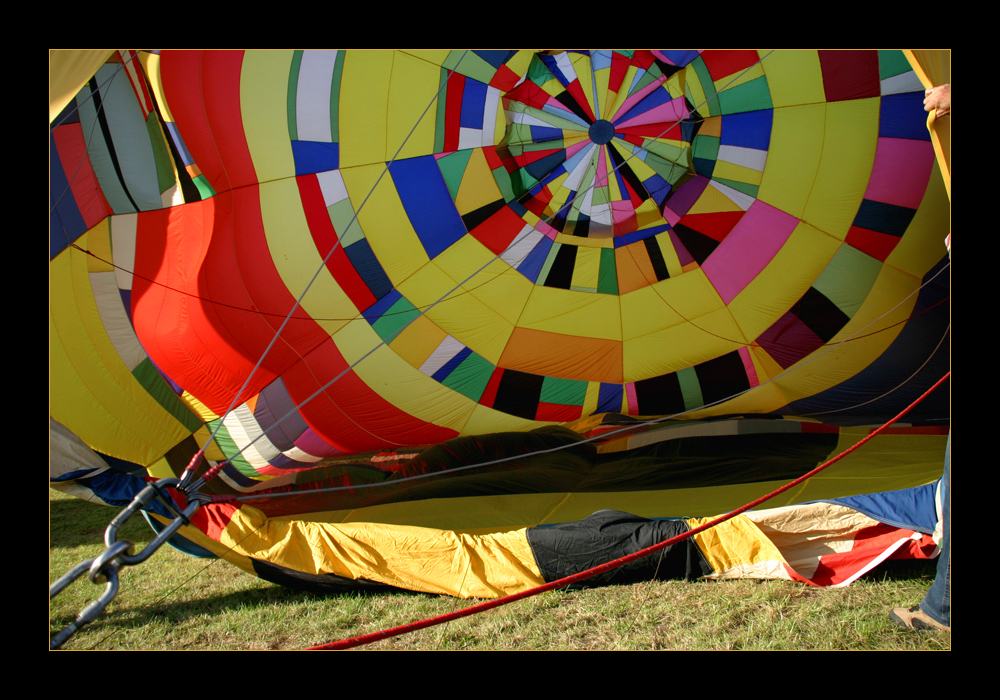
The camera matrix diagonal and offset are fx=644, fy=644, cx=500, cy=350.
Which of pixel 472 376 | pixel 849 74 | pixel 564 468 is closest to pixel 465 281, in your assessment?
pixel 472 376

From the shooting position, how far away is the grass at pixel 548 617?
188 centimetres

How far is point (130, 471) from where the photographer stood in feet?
9.59

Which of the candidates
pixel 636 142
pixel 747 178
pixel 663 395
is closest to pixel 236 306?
pixel 636 142

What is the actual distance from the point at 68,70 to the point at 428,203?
5.09 ft

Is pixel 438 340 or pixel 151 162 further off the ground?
pixel 151 162

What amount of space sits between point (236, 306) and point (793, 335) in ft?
9.28

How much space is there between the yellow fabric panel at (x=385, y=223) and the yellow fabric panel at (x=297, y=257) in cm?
25

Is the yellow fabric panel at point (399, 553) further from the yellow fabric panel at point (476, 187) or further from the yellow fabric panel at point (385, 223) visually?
the yellow fabric panel at point (476, 187)

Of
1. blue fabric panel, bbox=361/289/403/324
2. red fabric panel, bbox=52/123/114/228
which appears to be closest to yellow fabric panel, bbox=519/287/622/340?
blue fabric panel, bbox=361/289/403/324

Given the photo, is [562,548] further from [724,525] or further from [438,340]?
[438,340]

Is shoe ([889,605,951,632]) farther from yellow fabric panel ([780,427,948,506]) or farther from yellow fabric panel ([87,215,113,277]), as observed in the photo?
yellow fabric panel ([87,215,113,277])

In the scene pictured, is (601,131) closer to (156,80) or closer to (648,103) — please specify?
(648,103)

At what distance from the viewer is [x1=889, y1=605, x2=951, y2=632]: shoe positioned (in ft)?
5.82

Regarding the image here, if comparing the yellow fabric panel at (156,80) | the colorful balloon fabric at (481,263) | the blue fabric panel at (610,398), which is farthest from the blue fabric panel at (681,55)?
the yellow fabric panel at (156,80)
